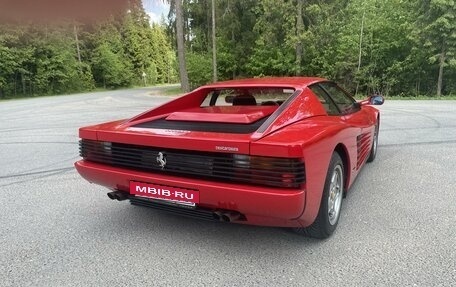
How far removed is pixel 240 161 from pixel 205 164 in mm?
265

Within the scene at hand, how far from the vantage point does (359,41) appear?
20094mm

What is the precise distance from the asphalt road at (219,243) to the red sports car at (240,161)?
0.29 m

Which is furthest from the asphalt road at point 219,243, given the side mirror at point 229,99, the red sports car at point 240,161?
the side mirror at point 229,99

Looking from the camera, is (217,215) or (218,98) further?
(218,98)

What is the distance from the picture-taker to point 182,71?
897 inches

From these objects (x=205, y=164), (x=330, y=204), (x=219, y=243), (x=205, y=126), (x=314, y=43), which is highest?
(x=314, y=43)

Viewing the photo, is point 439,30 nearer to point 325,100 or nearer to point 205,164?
point 325,100

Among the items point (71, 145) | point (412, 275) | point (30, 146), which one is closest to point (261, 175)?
point (412, 275)

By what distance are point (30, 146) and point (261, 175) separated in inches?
246

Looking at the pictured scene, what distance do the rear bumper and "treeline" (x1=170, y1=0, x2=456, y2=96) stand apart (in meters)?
17.9

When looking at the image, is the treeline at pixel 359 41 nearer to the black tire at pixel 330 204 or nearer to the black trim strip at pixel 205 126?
the black tire at pixel 330 204

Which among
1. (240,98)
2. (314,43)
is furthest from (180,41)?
(240,98)

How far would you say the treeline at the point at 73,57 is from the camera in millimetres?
30609

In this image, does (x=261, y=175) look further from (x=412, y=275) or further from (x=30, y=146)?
(x=30, y=146)
